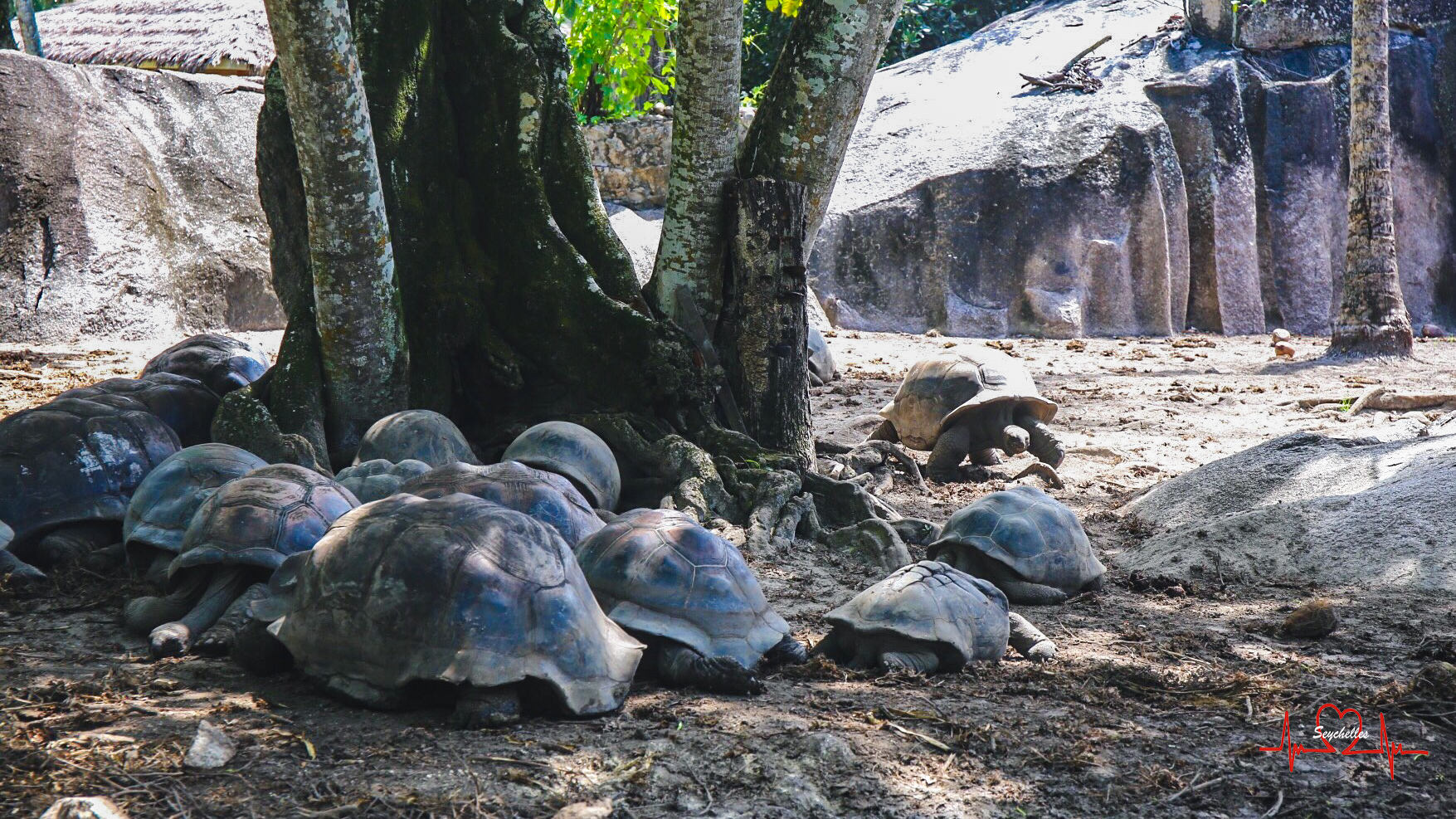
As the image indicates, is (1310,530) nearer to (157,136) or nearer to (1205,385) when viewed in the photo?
(1205,385)

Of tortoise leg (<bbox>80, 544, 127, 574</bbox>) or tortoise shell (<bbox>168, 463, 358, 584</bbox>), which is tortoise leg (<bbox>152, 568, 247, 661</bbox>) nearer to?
tortoise shell (<bbox>168, 463, 358, 584</bbox>)

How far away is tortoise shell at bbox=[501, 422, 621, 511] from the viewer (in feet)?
16.6

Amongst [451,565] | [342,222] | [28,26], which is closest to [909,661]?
[451,565]

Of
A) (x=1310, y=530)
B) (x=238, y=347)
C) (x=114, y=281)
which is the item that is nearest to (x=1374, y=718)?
(x=1310, y=530)

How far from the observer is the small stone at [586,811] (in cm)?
247

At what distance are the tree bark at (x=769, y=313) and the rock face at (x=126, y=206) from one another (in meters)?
7.86

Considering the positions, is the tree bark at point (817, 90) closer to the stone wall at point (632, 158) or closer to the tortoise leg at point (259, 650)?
the tortoise leg at point (259, 650)

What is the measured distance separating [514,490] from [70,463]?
2.02m

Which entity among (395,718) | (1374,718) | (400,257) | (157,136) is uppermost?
(157,136)

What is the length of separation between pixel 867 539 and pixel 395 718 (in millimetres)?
2816

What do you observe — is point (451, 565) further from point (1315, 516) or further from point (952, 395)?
point (952, 395)

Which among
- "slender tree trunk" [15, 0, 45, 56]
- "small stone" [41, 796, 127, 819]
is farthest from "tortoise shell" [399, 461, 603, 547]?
"slender tree trunk" [15, 0, 45, 56]

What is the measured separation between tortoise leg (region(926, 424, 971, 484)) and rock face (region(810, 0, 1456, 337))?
6.69 meters

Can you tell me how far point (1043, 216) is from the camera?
14.6 meters
